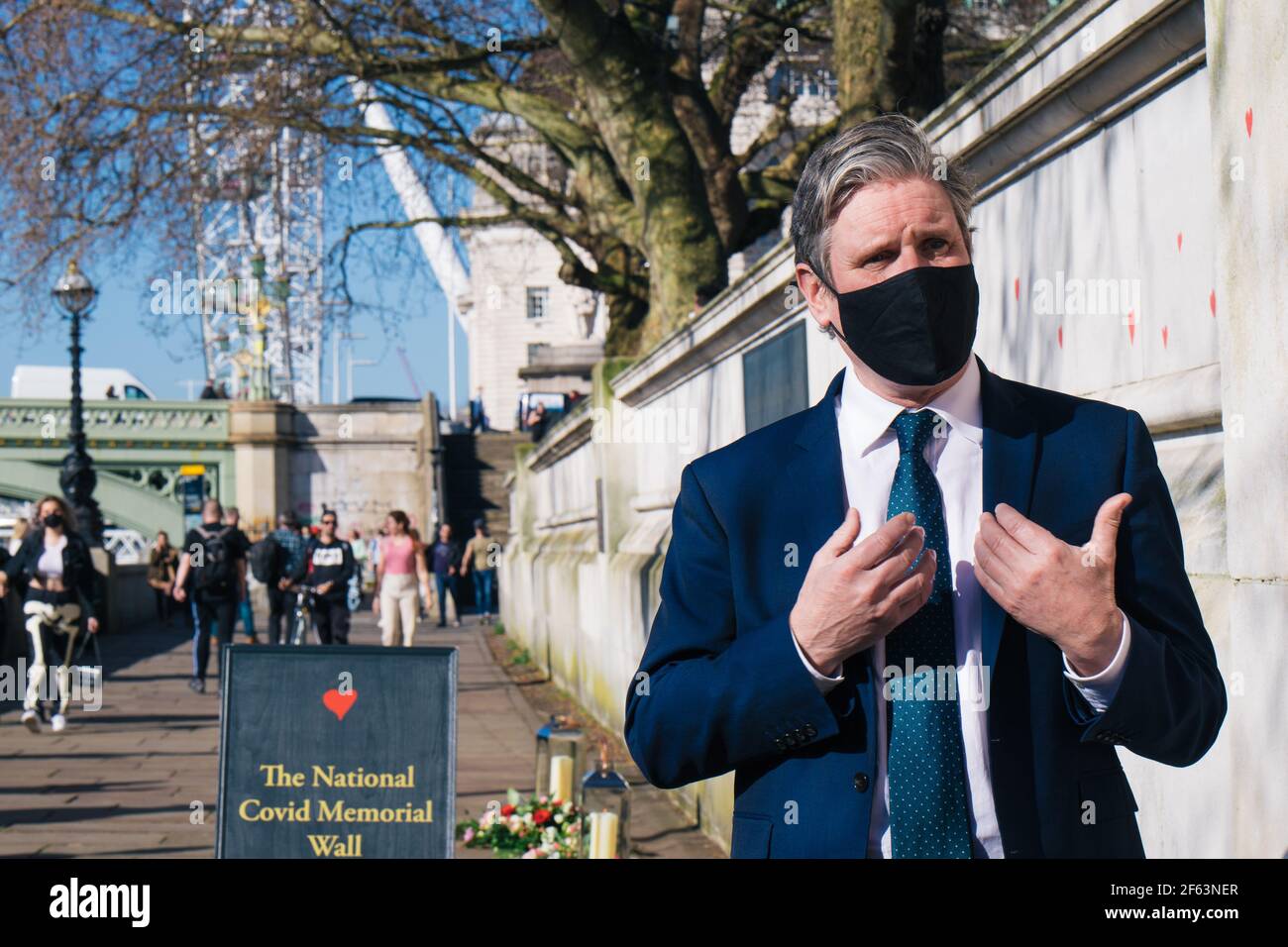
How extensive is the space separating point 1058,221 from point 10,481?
47.5m

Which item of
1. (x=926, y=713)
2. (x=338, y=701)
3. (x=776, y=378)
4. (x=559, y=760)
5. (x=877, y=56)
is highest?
(x=877, y=56)

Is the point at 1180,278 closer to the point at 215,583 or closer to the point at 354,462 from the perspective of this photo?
the point at 215,583

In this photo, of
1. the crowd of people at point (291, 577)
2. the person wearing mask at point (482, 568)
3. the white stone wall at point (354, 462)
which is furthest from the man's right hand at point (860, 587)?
the white stone wall at point (354, 462)

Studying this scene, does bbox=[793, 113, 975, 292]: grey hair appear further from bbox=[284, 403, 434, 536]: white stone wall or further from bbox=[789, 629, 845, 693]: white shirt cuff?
bbox=[284, 403, 434, 536]: white stone wall

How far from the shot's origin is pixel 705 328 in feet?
31.9

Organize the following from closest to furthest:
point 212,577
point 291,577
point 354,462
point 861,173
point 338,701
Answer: point 861,173
point 338,701
point 212,577
point 291,577
point 354,462

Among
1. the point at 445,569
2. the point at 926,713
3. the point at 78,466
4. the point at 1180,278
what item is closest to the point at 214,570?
the point at 78,466

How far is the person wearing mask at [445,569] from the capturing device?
98.2 feet

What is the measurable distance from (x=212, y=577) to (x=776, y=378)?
963 cm

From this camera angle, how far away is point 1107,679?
2018 mm

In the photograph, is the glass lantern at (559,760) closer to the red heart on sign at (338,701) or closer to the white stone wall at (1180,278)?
the red heart on sign at (338,701)

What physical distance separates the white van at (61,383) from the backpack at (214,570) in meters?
44.4
